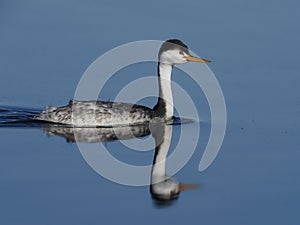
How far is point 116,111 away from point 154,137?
792 millimetres

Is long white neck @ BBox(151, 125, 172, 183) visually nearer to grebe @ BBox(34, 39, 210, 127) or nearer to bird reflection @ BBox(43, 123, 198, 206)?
bird reflection @ BBox(43, 123, 198, 206)

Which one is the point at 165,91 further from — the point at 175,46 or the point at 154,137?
the point at 154,137

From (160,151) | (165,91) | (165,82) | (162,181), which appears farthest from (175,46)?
(162,181)

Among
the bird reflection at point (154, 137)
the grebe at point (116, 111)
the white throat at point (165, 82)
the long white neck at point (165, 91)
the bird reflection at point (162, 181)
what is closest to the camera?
the bird reflection at point (162, 181)

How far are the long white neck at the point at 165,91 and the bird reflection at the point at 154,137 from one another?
0.29 meters

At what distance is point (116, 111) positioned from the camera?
14.1 meters

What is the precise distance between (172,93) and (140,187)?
4.05 meters

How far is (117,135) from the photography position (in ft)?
44.5

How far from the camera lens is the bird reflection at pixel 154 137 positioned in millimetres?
11281

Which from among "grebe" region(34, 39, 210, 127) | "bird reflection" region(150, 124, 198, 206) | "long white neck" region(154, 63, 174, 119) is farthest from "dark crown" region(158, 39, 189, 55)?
"bird reflection" region(150, 124, 198, 206)

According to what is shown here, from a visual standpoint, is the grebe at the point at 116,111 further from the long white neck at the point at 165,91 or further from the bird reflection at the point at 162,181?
the bird reflection at the point at 162,181

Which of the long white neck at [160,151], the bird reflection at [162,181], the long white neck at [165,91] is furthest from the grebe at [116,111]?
the bird reflection at [162,181]

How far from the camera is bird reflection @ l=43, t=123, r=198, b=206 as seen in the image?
1128 cm

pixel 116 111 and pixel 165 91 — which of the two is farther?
pixel 165 91
